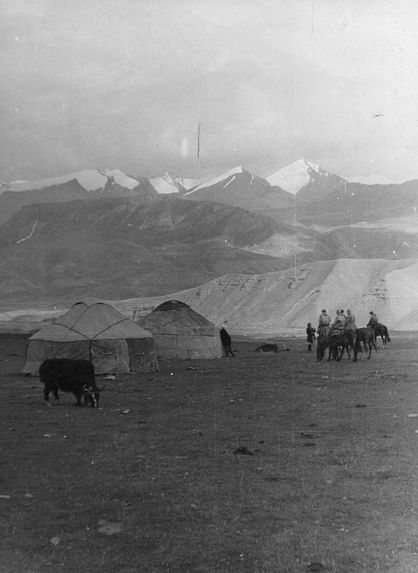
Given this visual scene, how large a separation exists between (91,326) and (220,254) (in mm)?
104184

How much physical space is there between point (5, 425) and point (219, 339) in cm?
1747

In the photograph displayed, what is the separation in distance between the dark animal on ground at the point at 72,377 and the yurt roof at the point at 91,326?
630cm

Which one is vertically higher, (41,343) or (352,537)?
(41,343)

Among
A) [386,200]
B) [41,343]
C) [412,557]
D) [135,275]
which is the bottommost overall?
[412,557]

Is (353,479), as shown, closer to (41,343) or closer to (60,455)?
(60,455)

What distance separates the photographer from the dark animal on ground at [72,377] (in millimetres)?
14367

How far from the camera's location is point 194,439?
10500 mm

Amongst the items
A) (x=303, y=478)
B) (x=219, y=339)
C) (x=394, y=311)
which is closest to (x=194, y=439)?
(x=303, y=478)

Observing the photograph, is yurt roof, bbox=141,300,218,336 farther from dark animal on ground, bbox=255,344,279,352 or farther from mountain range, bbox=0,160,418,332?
mountain range, bbox=0,160,418,332

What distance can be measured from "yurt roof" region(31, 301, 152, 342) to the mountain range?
36583mm

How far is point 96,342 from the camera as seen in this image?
21.0 meters

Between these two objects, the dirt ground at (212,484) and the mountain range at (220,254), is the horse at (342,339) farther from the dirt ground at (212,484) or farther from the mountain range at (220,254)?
the mountain range at (220,254)

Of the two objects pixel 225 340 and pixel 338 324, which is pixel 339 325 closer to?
pixel 338 324

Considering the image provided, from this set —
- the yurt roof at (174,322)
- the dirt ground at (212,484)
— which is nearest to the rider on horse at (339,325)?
the yurt roof at (174,322)
